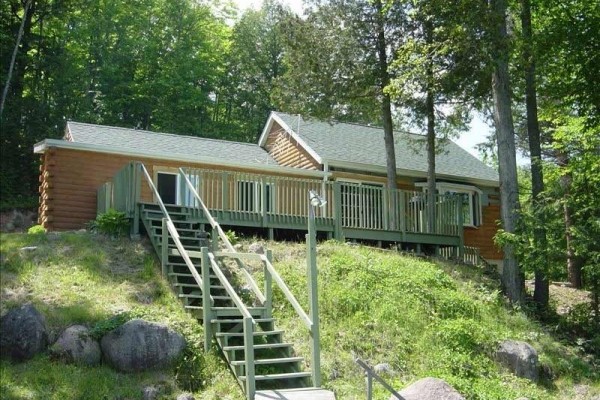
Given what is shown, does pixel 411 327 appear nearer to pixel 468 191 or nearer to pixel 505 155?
pixel 505 155

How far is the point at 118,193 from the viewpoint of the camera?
1630 centimetres

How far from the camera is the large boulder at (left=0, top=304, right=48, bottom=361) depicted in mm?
9844

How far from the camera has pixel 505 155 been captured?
1684 centimetres

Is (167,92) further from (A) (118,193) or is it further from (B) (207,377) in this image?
(B) (207,377)

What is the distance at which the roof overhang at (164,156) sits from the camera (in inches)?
748

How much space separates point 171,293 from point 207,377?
2.56 metres

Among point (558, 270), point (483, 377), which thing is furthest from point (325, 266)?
point (558, 270)

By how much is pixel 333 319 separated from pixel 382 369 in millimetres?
1668

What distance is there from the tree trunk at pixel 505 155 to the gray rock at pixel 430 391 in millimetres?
7272

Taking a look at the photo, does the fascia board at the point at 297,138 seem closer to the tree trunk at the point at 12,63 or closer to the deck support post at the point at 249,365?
the tree trunk at the point at 12,63

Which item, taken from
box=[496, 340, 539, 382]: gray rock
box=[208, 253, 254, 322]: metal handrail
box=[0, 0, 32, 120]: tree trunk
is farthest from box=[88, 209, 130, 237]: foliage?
box=[0, 0, 32, 120]: tree trunk

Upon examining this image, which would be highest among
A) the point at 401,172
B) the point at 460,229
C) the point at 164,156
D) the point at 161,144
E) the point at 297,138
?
the point at 297,138

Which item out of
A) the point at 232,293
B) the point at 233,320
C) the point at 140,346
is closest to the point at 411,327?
the point at 233,320

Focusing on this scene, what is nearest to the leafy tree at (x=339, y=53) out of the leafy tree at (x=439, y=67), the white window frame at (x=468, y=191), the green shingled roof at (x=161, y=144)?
the leafy tree at (x=439, y=67)
